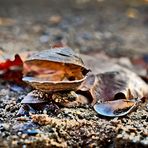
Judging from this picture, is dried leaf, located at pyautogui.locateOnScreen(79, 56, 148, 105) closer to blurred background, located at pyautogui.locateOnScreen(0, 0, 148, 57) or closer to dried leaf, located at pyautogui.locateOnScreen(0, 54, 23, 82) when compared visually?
dried leaf, located at pyautogui.locateOnScreen(0, 54, 23, 82)

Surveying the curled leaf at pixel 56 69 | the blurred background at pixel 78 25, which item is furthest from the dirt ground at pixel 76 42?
the curled leaf at pixel 56 69

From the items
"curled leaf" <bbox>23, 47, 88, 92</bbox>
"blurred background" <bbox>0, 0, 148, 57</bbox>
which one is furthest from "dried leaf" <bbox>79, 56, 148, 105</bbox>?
"blurred background" <bbox>0, 0, 148, 57</bbox>

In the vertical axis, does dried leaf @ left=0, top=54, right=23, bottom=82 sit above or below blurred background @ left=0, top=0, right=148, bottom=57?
below

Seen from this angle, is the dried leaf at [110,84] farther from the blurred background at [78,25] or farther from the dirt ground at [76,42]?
the blurred background at [78,25]

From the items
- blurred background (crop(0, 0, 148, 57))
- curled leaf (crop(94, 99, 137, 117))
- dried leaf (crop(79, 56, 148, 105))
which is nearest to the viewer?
curled leaf (crop(94, 99, 137, 117))

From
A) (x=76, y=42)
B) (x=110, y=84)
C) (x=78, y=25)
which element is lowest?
(x=110, y=84)

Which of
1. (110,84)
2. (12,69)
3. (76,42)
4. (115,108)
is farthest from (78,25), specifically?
(115,108)

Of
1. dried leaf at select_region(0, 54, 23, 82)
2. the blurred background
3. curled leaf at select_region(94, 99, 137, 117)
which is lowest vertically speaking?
curled leaf at select_region(94, 99, 137, 117)

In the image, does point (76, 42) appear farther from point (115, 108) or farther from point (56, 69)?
point (115, 108)
